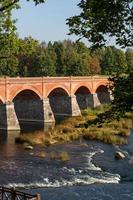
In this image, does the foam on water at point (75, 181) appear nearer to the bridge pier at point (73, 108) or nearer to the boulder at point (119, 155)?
the boulder at point (119, 155)

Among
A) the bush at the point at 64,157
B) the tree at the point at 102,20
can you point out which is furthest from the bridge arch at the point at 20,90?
the tree at the point at 102,20

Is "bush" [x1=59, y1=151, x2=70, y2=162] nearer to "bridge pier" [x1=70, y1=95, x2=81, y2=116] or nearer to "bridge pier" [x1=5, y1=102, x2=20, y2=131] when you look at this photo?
"bridge pier" [x1=5, y1=102, x2=20, y2=131]

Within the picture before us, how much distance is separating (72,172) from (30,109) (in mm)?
33667

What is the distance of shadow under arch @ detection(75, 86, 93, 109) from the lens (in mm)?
83938

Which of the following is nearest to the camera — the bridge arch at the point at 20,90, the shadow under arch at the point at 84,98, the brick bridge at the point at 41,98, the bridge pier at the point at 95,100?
the brick bridge at the point at 41,98

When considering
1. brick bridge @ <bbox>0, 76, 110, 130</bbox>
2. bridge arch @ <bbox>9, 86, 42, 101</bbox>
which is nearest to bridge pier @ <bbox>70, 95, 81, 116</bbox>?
brick bridge @ <bbox>0, 76, 110, 130</bbox>

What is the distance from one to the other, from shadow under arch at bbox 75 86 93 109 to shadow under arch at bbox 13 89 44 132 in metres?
17.2

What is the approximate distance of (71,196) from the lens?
28641 millimetres

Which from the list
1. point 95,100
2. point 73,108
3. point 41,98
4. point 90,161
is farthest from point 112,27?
point 95,100

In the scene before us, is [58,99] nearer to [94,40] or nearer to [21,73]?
[21,73]

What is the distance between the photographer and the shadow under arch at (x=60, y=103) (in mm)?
75169

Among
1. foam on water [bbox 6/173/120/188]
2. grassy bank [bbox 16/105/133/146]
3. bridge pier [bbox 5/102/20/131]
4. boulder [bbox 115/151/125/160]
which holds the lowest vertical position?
foam on water [bbox 6/173/120/188]

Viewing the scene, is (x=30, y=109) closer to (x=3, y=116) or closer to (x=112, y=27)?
(x=3, y=116)

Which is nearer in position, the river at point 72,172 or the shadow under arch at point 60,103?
the river at point 72,172
